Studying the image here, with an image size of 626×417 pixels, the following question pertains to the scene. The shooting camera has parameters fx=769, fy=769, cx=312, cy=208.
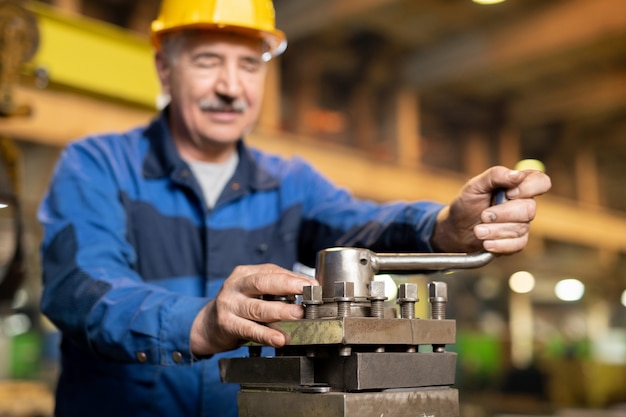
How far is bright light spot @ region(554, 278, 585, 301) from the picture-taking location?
7.93 m

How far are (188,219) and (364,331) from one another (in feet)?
2.48

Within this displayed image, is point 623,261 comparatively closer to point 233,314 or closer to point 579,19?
point 579,19

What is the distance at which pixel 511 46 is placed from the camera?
4.40 meters

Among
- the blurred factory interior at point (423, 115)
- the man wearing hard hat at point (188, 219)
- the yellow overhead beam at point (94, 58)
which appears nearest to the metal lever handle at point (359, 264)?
the man wearing hard hat at point (188, 219)

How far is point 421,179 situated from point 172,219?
394 centimetres

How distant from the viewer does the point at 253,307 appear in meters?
0.96

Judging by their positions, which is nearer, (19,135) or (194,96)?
(194,96)

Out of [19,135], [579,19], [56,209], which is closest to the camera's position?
[56,209]

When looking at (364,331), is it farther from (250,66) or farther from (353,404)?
(250,66)

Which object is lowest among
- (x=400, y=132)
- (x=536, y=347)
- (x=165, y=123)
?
(x=536, y=347)

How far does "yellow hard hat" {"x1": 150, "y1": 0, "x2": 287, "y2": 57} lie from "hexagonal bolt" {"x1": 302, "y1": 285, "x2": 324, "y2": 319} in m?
0.83

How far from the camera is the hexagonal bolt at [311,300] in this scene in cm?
93

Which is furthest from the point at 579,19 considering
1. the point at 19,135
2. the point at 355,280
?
the point at 355,280

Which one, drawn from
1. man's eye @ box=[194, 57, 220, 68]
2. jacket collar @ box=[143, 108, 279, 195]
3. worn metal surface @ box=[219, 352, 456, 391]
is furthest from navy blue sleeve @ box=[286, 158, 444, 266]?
worn metal surface @ box=[219, 352, 456, 391]
